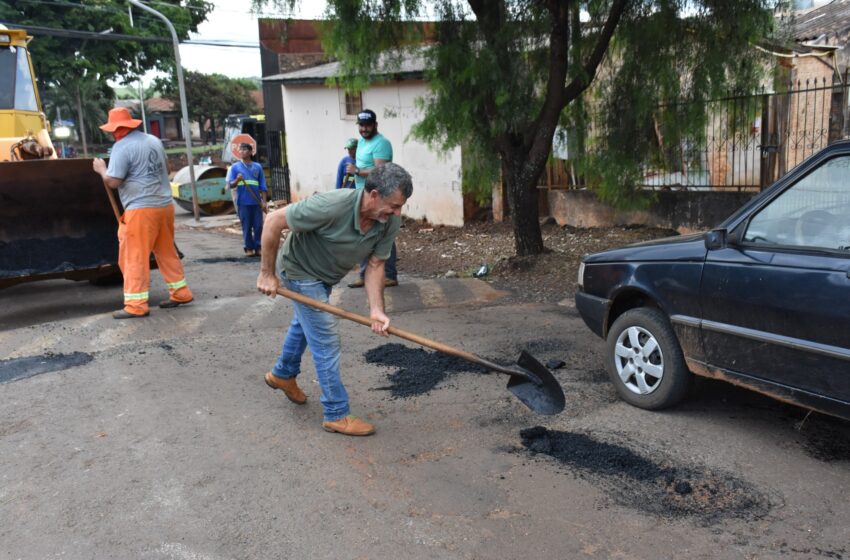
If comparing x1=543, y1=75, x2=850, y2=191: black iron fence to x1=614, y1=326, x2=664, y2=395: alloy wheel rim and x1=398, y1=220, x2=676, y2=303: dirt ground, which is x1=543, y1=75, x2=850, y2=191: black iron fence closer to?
x1=398, y1=220, x2=676, y2=303: dirt ground

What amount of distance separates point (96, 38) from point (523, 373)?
1028 inches

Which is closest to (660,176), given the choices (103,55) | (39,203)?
(39,203)

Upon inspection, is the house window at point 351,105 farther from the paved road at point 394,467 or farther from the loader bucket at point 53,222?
the paved road at point 394,467

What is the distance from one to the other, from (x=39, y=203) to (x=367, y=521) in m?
6.00

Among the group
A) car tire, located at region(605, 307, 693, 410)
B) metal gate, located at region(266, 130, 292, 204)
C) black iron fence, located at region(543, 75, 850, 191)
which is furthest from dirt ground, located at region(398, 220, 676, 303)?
metal gate, located at region(266, 130, 292, 204)

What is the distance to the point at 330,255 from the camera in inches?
173

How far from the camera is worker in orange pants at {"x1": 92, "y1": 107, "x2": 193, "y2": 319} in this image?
725 cm

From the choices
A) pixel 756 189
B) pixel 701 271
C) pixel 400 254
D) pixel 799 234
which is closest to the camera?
pixel 799 234

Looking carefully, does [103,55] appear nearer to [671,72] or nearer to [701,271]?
[671,72]

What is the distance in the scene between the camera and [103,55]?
1188 inches

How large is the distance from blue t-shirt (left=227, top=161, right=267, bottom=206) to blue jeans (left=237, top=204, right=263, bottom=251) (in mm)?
83

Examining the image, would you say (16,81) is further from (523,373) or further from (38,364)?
(523,373)

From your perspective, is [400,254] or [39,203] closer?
[39,203]

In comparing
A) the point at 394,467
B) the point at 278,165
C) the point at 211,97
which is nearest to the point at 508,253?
the point at 394,467
